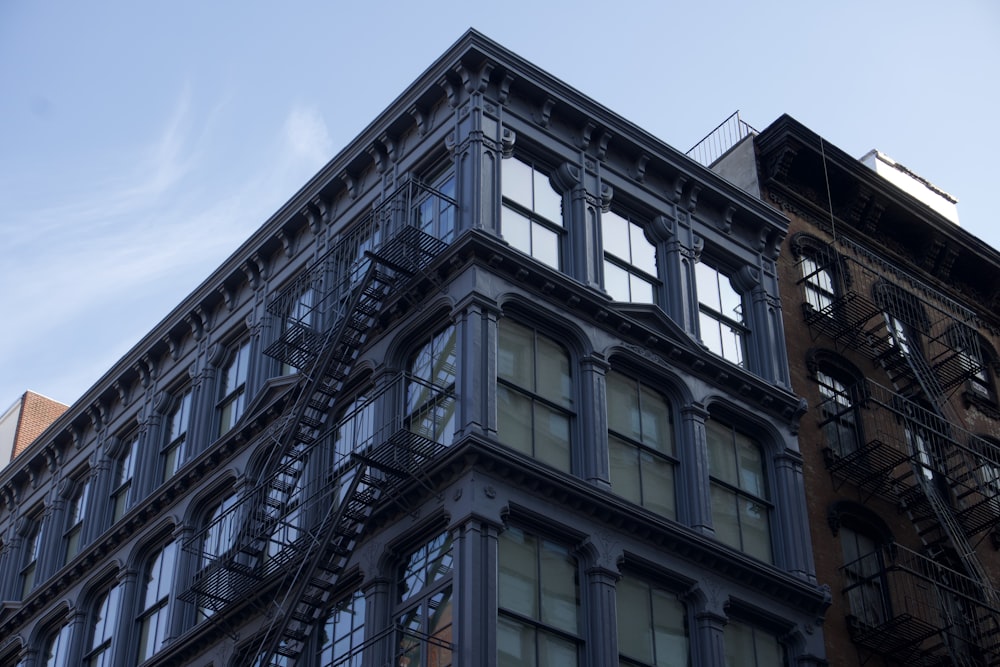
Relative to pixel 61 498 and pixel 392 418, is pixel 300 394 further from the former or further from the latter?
pixel 61 498

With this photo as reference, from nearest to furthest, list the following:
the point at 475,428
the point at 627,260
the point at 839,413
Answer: the point at 475,428
the point at 627,260
the point at 839,413

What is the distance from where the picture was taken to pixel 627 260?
31219 mm

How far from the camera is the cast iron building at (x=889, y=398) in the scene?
3058 centimetres

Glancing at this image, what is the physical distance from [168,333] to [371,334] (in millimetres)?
9897

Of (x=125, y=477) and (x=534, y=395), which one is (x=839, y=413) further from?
(x=125, y=477)

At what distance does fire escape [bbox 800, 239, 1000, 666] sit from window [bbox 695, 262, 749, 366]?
217cm

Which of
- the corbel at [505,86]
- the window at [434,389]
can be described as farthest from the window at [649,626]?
the corbel at [505,86]

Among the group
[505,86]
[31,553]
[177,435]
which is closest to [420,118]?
[505,86]

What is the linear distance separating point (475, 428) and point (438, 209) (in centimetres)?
589

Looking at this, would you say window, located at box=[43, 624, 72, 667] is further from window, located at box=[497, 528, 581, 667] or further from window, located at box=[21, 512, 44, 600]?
window, located at box=[497, 528, 581, 667]

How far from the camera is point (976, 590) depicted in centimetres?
3253

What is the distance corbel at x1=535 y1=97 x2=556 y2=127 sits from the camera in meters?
31.0

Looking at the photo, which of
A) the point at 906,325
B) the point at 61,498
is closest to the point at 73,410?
the point at 61,498

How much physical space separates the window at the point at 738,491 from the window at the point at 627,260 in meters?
3.02
